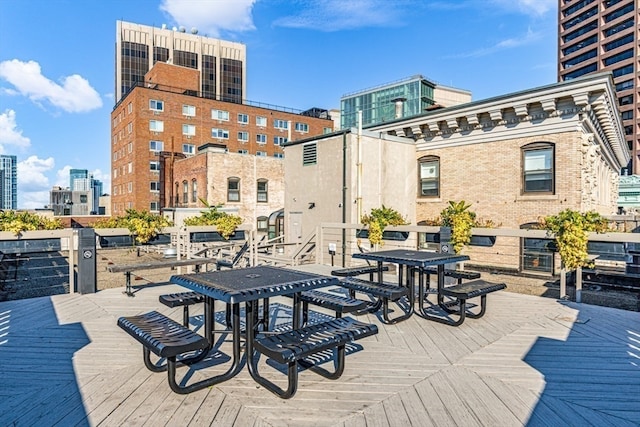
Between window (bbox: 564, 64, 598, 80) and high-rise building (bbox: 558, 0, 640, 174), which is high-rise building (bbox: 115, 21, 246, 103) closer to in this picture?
window (bbox: 564, 64, 598, 80)

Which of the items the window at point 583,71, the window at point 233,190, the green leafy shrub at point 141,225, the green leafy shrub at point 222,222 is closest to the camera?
the green leafy shrub at point 141,225

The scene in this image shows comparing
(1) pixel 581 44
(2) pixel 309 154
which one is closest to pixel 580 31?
(1) pixel 581 44

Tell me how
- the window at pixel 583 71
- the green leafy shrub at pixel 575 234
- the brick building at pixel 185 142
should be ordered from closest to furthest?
the green leafy shrub at pixel 575 234
the brick building at pixel 185 142
the window at pixel 583 71

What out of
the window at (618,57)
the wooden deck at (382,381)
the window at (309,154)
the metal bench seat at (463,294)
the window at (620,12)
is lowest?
the wooden deck at (382,381)

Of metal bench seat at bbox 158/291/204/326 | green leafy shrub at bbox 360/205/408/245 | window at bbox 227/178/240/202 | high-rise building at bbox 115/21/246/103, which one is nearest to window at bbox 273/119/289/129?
high-rise building at bbox 115/21/246/103

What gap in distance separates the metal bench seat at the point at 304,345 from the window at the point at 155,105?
4380 centimetres

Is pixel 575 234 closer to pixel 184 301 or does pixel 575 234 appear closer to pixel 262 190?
pixel 184 301

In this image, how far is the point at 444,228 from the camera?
9.05m

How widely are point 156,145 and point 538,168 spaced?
1534 inches

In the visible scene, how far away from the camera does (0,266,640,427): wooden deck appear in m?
3.21

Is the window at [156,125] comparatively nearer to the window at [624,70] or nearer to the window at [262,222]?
the window at [262,222]

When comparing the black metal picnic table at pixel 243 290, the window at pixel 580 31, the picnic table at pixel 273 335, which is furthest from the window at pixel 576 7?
the picnic table at pixel 273 335

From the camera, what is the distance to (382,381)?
3889 millimetres

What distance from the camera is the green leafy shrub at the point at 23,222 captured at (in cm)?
723
